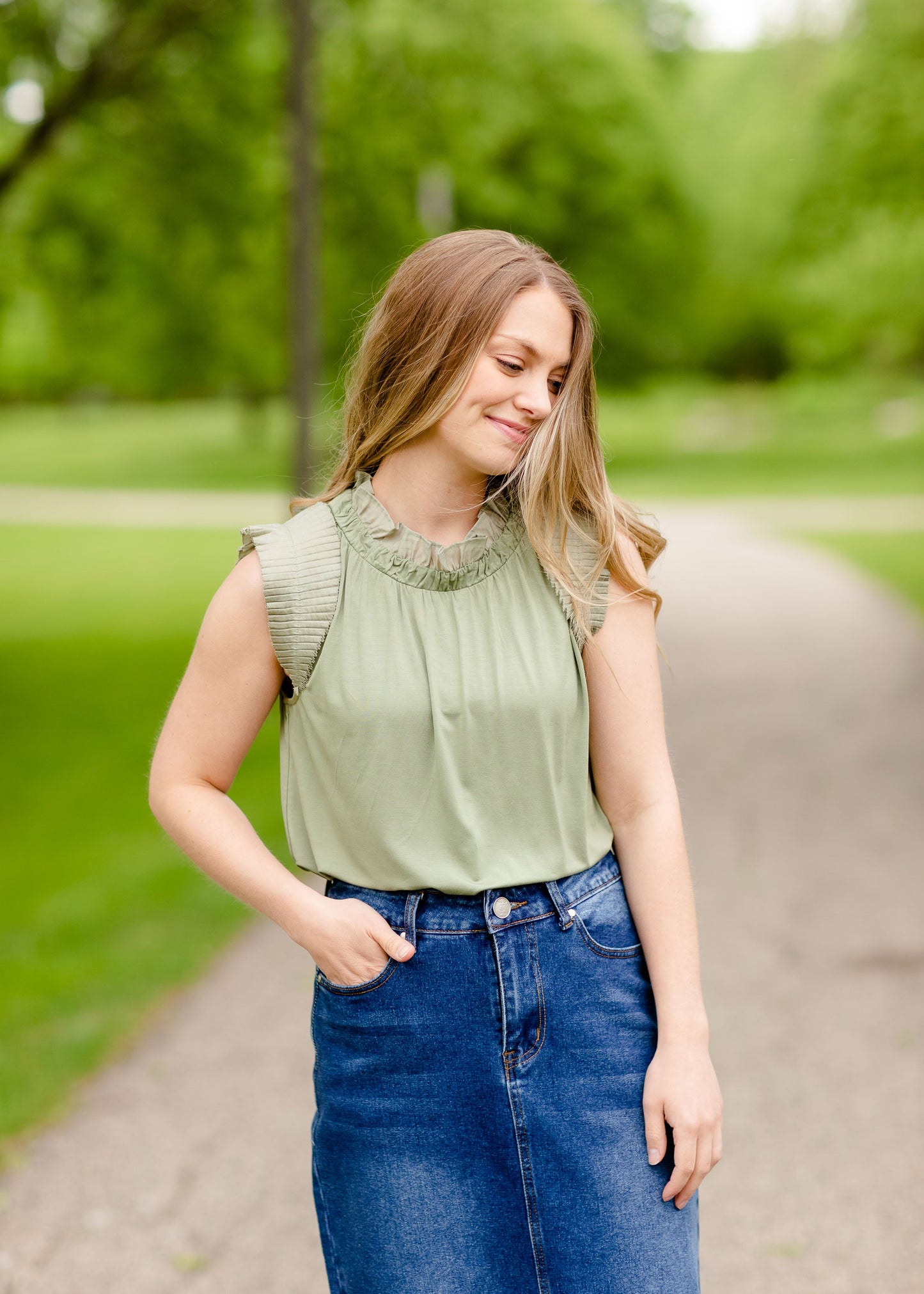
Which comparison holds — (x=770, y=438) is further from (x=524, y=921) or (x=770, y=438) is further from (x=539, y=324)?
(x=524, y=921)

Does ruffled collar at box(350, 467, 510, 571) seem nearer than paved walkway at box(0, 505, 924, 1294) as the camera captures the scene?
Yes

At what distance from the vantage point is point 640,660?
1812mm

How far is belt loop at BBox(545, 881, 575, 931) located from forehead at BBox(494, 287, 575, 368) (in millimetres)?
660

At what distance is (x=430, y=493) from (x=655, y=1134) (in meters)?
0.86

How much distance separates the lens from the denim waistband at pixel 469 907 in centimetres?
172

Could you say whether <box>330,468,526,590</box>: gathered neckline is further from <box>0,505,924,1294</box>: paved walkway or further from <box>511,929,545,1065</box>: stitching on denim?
<box>0,505,924,1294</box>: paved walkway

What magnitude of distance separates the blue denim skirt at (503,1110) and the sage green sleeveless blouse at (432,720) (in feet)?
0.19

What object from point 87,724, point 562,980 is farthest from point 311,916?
point 87,724

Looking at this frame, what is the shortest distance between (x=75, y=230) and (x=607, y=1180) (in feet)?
40.6

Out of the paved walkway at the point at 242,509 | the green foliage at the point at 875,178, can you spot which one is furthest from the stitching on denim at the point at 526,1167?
the paved walkway at the point at 242,509

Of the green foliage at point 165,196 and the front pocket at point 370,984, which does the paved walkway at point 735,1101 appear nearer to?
the front pocket at point 370,984

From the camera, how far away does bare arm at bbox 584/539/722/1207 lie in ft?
5.69

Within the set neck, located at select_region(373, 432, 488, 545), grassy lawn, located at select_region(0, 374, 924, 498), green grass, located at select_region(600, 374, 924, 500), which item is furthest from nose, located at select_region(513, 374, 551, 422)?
green grass, located at select_region(600, 374, 924, 500)

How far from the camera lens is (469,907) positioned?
1734mm
